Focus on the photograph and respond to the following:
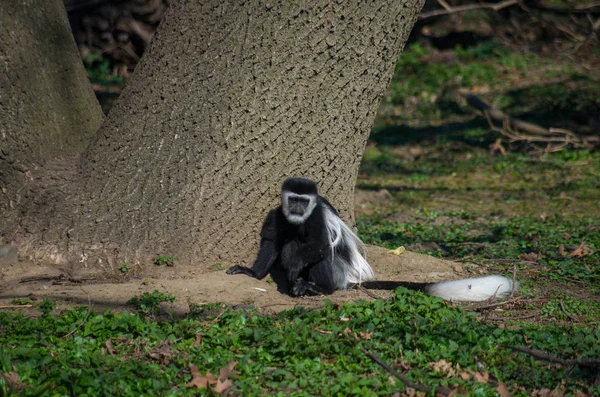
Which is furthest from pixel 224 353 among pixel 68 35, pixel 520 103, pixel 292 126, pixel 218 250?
pixel 520 103

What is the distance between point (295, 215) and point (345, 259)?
0.48 meters

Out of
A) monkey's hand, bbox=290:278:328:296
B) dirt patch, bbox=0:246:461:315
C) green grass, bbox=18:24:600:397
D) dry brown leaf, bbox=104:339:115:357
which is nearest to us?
green grass, bbox=18:24:600:397

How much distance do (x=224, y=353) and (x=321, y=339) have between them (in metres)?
0.47

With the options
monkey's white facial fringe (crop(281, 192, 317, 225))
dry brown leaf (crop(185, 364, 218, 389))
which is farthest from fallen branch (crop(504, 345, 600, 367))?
monkey's white facial fringe (crop(281, 192, 317, 225))

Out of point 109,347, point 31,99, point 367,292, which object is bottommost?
point 367,292

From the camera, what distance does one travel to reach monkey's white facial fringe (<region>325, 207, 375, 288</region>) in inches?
182

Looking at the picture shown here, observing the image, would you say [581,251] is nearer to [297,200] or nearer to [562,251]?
[562,251]

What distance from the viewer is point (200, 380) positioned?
10.2 ft

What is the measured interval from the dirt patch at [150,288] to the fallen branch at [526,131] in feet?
16.7

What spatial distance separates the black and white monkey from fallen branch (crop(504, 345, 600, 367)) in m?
0.99

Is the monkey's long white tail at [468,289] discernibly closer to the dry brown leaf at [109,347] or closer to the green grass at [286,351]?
the green grass at [286,351]

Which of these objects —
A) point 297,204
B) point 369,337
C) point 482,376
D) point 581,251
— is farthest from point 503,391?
point 581,251

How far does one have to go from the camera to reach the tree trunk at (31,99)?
4.55 metres

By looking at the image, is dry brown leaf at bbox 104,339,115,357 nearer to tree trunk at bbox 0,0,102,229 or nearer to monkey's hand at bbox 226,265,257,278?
monkey's hand at bbox 226,265,257,278
